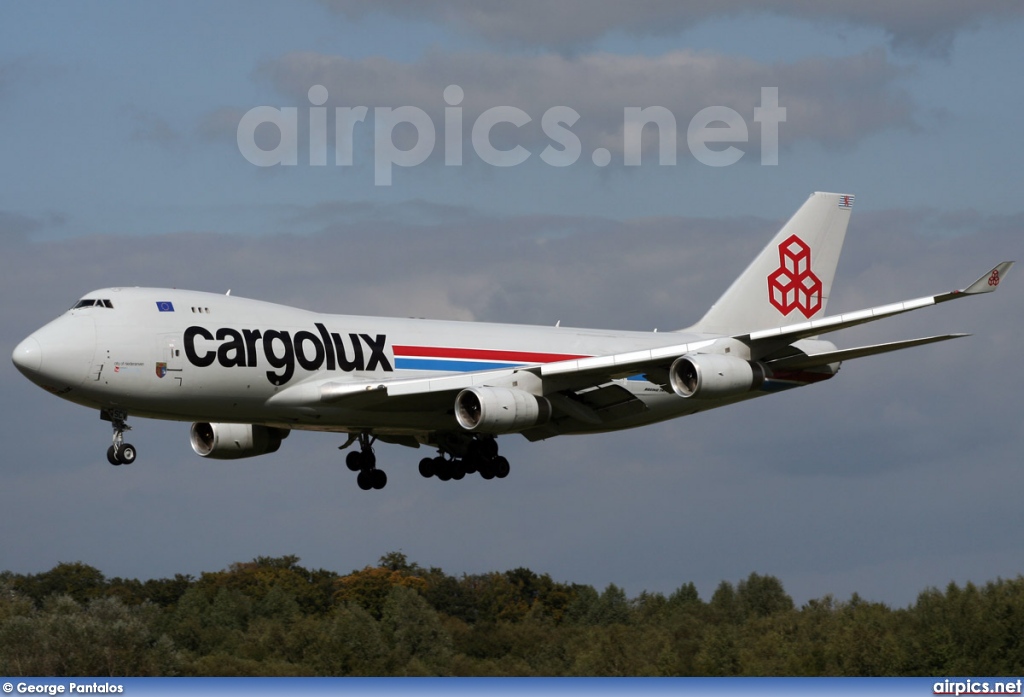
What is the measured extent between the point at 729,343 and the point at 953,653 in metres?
50.0

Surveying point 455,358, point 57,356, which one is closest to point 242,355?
point 57,356

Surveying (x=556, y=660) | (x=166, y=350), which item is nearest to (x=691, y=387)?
(x=166, y=350)

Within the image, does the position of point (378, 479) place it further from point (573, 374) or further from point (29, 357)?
point (29, 357)

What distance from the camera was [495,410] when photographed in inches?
1805

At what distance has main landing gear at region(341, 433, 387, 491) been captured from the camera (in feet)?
A: 176

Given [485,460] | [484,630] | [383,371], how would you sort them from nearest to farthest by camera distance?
1. [383,371]
2. [485,460]
3. [484,630]

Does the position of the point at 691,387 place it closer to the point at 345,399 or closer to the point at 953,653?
the point at 345,399

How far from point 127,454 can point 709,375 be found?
55.4ft

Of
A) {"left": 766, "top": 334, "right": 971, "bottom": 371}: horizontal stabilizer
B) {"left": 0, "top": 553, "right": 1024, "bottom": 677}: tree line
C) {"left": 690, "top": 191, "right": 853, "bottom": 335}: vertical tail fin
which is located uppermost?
{"left": 690, "top": 191, "right": 853, "bottom": 335}: vertical tail fin

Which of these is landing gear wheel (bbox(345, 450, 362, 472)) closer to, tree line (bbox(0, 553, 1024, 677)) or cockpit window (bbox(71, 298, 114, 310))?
cockpit window (bbox(71, 298, 114, 310))

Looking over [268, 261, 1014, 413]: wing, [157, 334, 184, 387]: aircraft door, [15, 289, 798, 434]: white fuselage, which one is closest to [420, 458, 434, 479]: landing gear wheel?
[15, 289, 798, 434]: white fuselage

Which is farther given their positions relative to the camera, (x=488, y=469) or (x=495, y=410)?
(x=488, y=469)

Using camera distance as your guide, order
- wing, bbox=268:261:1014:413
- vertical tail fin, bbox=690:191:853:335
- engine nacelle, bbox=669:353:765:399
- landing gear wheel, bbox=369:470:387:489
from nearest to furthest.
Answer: wing, bbox=268:261:1014:413 → engine nacelle, bbox=669:353:765:399 → landing gear wheel, bbox=369:470:387:489 → vertical tail fin, bbox=690:191:853:335

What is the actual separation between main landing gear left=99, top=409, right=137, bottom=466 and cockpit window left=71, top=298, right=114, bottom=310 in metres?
3.01
